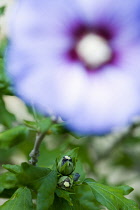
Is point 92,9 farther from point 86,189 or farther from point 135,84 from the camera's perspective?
point 86,189

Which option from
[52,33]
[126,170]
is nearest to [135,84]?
[52,33]

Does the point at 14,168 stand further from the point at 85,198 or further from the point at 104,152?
the point at 104,152

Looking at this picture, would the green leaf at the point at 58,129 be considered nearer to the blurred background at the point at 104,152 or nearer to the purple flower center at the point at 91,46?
the purple flower center at the point at 91,46

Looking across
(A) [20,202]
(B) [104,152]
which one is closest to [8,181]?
(A) [20,202]

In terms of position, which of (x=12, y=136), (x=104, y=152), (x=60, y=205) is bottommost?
(x=60, y=205)

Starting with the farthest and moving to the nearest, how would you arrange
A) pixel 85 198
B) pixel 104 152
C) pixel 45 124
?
pixel 104 152, pixel 85 198, pixel 45 124

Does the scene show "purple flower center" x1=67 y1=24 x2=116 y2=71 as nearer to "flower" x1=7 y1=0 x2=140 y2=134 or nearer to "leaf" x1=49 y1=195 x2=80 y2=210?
"flower" x1=7 y1=0 x2=140 y2=134
